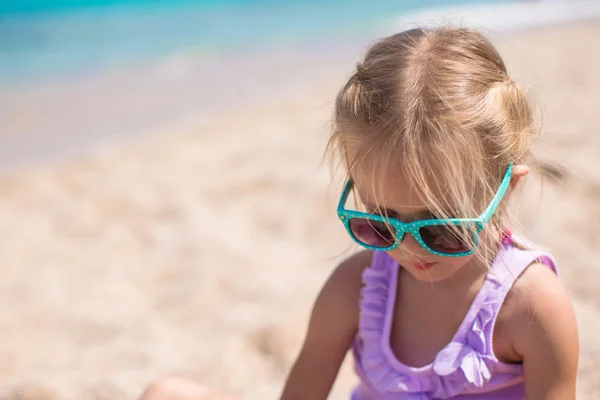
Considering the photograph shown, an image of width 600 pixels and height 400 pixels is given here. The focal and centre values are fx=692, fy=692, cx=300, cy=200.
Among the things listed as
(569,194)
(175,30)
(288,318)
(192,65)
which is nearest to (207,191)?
(288,318)

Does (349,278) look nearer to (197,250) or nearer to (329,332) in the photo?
(329,332)

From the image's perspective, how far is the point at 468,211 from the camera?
1.25 metres

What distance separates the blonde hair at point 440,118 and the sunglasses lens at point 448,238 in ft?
0.09

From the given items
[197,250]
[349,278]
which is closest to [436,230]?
[349,278]

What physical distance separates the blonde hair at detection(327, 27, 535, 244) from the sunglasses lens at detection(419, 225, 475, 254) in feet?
0.09

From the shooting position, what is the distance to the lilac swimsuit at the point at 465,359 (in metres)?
1.38

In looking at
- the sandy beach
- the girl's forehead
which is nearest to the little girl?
the girl's forehead

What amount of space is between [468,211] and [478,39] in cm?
34

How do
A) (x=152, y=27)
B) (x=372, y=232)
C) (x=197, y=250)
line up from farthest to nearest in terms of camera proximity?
(x=152, y=27) → (x=197, y=250) → (x=372, y=232)

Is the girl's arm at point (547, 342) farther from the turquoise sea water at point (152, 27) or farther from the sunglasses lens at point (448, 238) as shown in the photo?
the turquoise sea water at point (152, 27)

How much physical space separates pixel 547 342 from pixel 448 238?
0.94 ft

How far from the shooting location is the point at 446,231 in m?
1.25

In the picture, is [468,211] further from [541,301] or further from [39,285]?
[39,285]

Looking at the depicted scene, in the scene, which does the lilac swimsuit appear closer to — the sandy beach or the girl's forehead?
the girl's forehead
